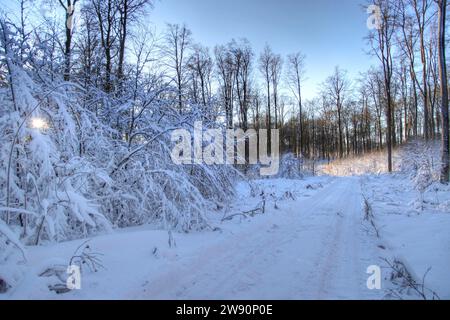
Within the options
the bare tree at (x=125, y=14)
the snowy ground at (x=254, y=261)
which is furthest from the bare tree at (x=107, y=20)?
the snowy ground at (x=254, y=261)

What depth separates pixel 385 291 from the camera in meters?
2.62

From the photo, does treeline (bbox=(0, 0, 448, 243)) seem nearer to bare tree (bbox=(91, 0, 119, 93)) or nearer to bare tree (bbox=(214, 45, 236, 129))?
bare tree (bbox=(91, 0, 119, 93))

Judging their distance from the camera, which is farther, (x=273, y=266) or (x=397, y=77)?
(x=397, y=77)

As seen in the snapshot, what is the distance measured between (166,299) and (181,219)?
6.72ft

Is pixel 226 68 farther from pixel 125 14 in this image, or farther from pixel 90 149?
pixel 90 149

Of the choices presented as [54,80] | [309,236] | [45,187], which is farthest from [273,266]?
[54,80]

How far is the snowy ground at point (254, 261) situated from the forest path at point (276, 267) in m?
0.01

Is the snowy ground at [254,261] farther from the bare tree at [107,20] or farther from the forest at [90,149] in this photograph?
the bare tree at [107,20]

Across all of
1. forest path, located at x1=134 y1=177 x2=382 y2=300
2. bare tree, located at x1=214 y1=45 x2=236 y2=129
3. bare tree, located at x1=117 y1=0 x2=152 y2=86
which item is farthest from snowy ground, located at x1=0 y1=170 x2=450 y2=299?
bare tree, located at x1=214 y1=45 x2=236 y2=129

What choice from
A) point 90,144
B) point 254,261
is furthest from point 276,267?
point 90,144

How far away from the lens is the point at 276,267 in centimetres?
318

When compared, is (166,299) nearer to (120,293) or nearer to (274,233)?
(120,293)

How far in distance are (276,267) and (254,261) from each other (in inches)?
12.7

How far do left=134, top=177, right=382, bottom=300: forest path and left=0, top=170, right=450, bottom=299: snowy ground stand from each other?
0.01 meters
